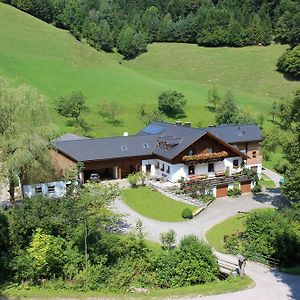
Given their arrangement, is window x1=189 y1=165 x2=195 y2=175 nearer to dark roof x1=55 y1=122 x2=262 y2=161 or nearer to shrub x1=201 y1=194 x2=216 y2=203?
dark roof x1=55 y1=122 x2=262 y2=161

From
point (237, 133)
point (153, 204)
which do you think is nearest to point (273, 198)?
point (237, 133)

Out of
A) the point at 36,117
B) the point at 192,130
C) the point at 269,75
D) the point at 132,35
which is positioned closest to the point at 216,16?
the point at 132,35

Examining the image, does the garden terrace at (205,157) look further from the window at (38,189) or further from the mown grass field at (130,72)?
the mown grass field at (130,72)

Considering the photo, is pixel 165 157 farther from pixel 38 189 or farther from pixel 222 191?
pixel 38 189

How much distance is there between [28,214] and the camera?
26438 millimetres

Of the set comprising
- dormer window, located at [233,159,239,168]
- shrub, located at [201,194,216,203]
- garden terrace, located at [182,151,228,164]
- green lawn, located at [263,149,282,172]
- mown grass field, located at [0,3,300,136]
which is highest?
mown grass field, located at [0,3,300,136]

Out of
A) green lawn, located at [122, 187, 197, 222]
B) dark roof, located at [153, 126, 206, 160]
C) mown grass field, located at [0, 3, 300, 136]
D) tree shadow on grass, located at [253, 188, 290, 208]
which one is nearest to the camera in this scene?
green lawn, located at [122, 187, 197, 222]

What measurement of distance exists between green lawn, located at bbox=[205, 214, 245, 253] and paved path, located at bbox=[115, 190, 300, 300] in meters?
0.55

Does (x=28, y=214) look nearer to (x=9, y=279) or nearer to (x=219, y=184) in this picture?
(x=9, y=279)

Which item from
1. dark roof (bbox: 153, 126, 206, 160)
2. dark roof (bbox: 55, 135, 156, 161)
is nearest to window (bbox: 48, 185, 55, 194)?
dark roof (bbox: 55, 135, 156, 161)

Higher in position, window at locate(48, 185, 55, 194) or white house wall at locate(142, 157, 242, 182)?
white house wall at locate(142, 157, 242, 182)

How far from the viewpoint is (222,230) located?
1310 inches

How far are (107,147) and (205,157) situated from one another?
929 cm

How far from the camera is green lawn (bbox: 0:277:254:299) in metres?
22.6
